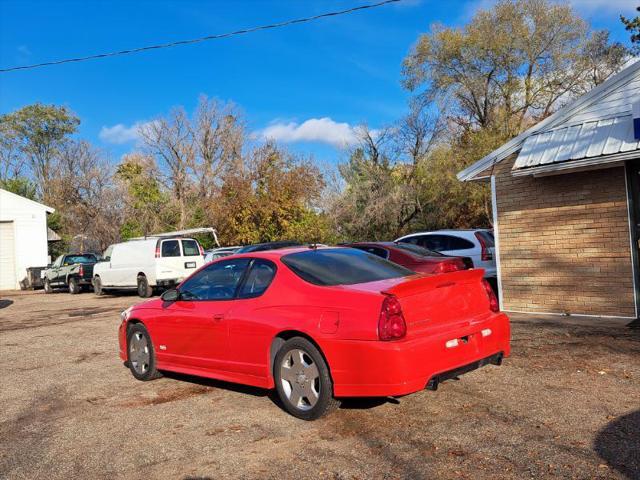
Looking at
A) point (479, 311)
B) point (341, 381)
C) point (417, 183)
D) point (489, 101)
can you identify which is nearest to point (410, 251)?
point (479, 311)

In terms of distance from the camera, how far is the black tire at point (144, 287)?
1899 cm

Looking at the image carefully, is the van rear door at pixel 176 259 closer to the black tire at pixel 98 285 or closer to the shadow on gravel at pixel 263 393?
the black tire at pixel 98 285

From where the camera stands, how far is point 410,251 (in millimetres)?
11273

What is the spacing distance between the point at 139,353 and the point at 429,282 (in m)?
3.78

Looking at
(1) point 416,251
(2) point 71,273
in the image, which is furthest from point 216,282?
(2) point 71,273

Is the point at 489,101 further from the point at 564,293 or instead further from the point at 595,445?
the point at 595,445

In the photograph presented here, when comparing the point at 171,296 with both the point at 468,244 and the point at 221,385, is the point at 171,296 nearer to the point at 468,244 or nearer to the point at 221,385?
the point at 221,385

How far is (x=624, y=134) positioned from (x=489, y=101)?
2784 centimetres

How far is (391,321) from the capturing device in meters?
4.75

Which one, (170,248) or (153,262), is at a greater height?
(170,248)

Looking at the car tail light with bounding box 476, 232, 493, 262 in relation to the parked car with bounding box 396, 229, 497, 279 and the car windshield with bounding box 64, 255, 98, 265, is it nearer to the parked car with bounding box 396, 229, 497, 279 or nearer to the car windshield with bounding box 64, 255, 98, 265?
the parked car with bounding box 396, 229, 497, 279

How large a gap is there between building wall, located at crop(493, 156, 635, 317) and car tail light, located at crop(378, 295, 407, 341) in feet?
20.9

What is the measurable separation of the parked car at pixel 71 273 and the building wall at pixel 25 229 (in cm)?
432

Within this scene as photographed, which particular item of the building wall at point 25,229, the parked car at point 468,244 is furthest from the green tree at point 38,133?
the parked car at point 468,244
